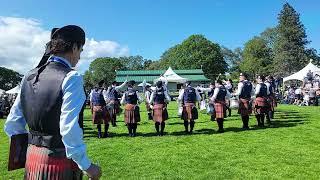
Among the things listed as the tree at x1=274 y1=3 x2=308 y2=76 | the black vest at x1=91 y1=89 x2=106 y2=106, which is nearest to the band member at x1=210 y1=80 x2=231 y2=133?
the black vest at x1=91 y1=89 x2=106 y2=106

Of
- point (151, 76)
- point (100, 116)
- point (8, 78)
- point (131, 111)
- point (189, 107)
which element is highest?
point (8, 78)

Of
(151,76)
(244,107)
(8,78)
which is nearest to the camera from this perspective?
(244,107)

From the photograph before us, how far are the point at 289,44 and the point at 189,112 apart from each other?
61229mm

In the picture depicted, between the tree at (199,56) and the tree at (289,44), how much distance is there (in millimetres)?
16774

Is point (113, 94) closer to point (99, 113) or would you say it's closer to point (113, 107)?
point (113, 107)

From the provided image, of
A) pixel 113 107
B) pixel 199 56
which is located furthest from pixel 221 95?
pixel 199 56

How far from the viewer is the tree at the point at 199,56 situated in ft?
285

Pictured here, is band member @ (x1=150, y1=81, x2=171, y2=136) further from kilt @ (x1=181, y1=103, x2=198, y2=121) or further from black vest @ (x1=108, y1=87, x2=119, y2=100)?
black vest @ (x1=108, y1=87, x2=119, y2=100)

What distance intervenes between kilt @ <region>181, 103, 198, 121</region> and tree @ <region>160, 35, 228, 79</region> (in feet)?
237

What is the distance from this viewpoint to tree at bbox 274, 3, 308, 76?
68875 millimetres

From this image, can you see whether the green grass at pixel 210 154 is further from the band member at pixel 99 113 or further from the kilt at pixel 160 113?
the kilt at pixel 160 113

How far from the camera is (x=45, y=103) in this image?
9.61 feet

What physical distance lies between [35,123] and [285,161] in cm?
674

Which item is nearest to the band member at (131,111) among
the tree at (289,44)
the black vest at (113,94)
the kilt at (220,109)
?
the kilt at (220,109)
